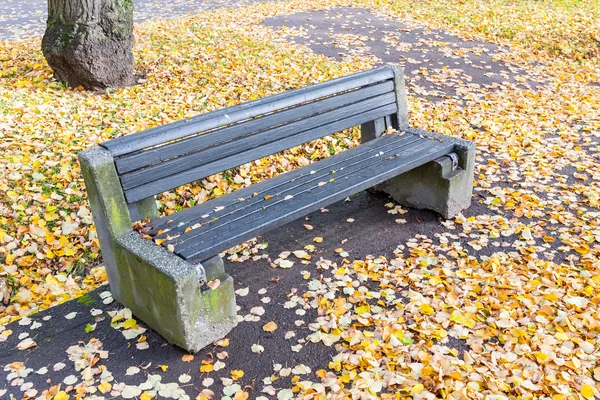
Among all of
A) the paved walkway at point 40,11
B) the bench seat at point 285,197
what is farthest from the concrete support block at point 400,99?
the paved walkway at point 40,11

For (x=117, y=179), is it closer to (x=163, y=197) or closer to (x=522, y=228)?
(x=163, y=197)

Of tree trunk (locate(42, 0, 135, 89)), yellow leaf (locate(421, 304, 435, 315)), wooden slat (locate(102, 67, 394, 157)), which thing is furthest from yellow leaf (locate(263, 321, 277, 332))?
tree trunk (locate(42, 0, 135, 89))

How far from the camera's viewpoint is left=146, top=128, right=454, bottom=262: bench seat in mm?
2984

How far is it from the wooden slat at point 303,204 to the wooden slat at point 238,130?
480mm

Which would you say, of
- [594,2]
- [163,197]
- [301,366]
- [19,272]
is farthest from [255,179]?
[594,2]

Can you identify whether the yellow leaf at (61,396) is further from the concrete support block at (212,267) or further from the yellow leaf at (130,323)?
the concrete support block at (212,267)

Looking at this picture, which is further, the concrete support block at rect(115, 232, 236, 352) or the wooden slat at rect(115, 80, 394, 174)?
the wooden slat at rect(115, 80, 394, 174)

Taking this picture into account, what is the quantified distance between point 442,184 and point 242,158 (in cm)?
154

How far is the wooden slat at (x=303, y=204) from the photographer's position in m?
2.91

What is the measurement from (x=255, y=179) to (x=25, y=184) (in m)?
1.80

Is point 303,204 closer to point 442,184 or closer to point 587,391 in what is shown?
point 442,184

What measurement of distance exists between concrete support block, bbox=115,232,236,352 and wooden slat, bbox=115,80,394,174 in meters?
0.41

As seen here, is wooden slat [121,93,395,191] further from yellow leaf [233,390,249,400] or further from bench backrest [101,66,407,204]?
yellow leaf [233,390,249,400]

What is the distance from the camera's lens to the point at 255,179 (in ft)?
15.6
